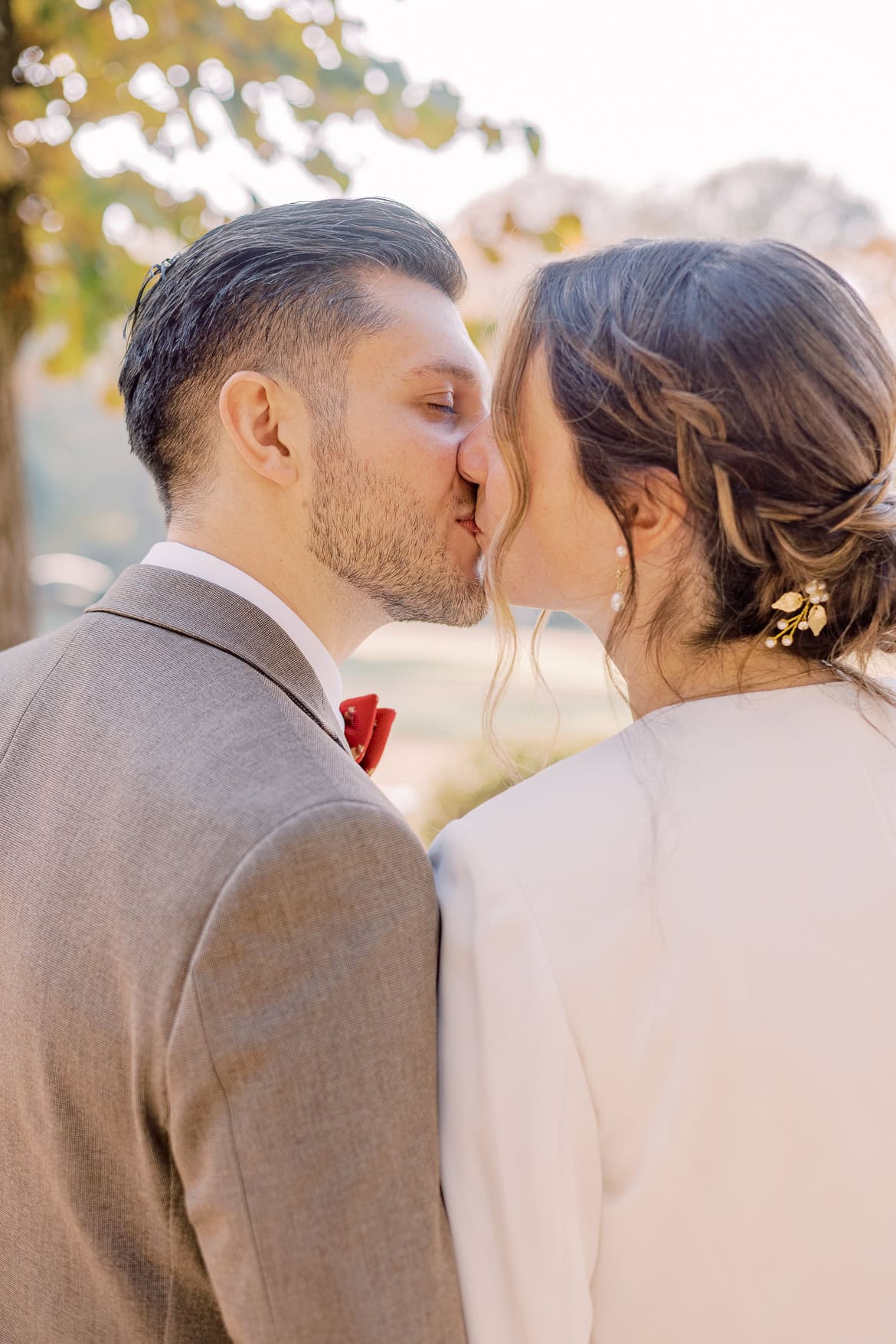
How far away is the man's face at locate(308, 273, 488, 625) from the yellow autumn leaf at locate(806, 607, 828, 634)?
0.75m

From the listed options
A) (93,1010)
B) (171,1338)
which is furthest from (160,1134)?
(171,1338)

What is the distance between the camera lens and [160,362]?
206cm

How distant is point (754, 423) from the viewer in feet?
4.82

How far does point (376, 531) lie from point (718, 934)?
0.95 m

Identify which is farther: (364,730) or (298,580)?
(364,730)

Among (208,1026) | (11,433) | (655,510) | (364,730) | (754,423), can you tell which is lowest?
(11,433)

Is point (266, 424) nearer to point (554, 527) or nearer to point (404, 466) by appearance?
point (404, 466)

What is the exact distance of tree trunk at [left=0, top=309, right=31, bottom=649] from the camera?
3580 mm

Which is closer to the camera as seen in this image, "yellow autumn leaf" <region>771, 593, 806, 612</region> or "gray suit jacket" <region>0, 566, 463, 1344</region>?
"gray suit jacket" <region>0, 566, 463, 1344</region>

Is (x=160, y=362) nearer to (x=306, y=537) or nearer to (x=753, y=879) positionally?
(x=306, y=537)

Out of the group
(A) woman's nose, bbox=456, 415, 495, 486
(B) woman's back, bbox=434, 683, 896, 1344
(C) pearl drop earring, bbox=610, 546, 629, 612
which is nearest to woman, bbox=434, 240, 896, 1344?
(B) woman's back, bbox=434, 683, 896, 1344

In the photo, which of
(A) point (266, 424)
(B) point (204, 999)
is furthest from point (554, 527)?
(B) point (204, 999)

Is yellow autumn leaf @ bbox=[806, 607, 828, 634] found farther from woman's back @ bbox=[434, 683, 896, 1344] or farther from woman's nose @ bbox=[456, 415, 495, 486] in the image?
woman's nose @ bbox=[456, 415, 495, 486]

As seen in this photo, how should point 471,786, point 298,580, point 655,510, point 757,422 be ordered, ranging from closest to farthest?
point 757,422
point 655,510
point 298,580
point 471,786
